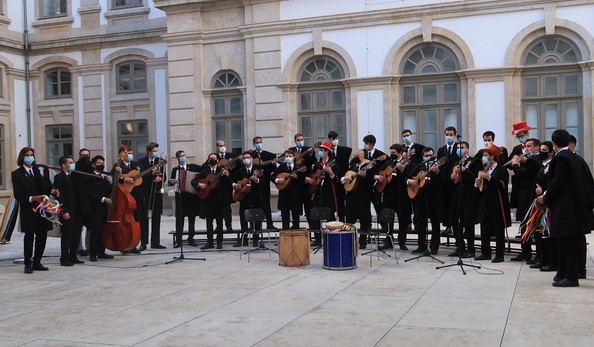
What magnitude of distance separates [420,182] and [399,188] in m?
0.73

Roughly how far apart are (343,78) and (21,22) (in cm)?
1295

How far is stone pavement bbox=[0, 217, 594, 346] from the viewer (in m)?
6.54

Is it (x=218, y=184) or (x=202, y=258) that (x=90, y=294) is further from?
(x=218, y=184)

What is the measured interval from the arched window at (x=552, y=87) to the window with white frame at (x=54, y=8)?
53.1 feet

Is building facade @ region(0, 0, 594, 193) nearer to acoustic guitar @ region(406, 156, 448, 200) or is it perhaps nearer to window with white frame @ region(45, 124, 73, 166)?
window with white frame @ region(45, 124, 73, 166)

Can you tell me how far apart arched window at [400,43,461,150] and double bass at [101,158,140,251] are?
9.23m

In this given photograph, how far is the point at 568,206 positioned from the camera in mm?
8688

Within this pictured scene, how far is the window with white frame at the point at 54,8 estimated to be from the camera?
25.0 m

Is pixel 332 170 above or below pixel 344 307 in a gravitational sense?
above

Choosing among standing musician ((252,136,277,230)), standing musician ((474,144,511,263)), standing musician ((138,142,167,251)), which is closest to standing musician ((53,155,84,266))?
standing musician ((138,142,167,251))

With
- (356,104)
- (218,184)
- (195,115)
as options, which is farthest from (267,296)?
(195,115)

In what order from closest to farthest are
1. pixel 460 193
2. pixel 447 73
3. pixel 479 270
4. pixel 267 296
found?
pixel 267 296 < pixel 479 270 < pixel 460 193 < pixel 447 73

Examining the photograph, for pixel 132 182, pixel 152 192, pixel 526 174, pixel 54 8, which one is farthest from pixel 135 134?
pixel 526 174

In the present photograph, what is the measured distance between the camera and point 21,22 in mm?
25188
